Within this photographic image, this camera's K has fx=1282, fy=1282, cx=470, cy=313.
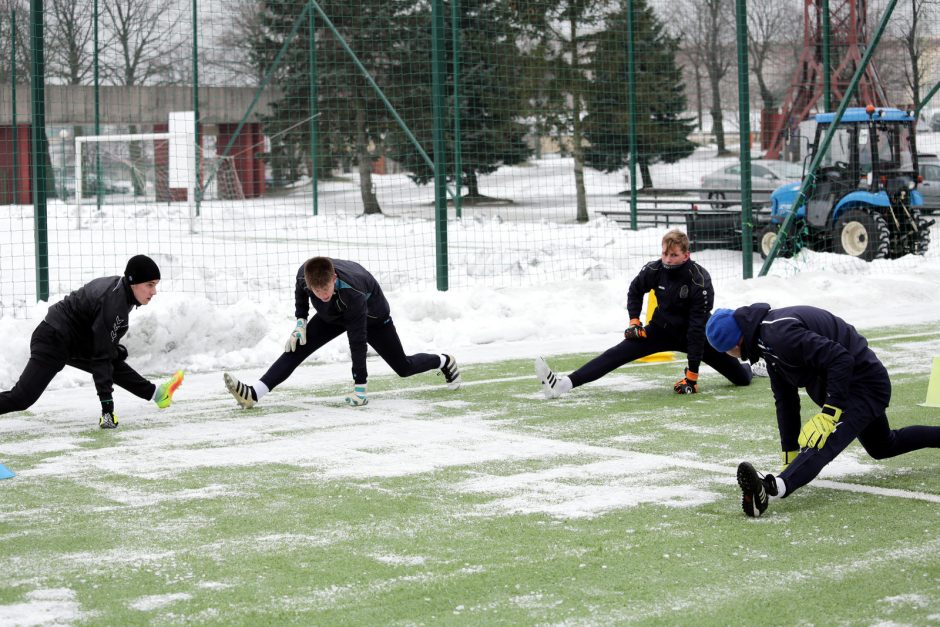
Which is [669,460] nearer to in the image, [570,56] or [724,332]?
[724,332]

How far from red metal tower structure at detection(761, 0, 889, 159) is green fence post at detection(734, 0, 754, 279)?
605 cm

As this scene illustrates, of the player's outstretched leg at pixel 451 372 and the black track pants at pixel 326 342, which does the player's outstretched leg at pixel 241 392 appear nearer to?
the black track pants at pixel 326 342

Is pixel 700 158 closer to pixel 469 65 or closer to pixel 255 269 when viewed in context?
pixel 469 65

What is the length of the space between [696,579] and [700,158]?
35.1 metres

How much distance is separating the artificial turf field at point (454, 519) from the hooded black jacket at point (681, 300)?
1.53ft

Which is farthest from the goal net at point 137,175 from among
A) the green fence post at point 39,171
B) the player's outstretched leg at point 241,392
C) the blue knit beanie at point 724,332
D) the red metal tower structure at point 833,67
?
the blue knit beanie at point 724,332

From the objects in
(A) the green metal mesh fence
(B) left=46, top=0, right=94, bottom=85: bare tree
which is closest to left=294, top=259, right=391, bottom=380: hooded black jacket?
(A) the green metal mesh fence

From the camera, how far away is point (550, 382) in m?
9.49

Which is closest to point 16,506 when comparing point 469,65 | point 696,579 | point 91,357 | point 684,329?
point 91,357

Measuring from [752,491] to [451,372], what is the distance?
4.51 metres

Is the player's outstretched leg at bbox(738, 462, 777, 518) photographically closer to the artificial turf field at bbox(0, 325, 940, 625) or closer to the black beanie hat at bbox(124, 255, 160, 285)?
the artificial turf field at bbox(0, 325, 940, 625)

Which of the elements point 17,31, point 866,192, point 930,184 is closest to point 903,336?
point 866,192

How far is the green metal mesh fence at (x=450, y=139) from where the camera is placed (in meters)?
20.4

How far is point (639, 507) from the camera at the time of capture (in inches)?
242
